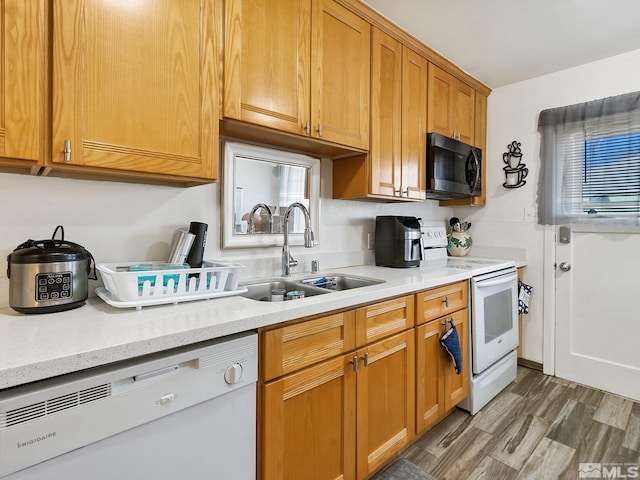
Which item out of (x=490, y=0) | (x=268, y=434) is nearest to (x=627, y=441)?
(x=268, y=434)

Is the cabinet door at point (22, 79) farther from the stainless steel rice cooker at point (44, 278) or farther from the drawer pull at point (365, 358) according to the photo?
the drawer pull at point (365, 358)

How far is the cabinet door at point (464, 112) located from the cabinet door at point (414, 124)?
1.45 ft

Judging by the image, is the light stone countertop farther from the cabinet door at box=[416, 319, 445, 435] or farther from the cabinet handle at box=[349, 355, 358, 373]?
the cabinet door at box=[416, 319, 445, 435]

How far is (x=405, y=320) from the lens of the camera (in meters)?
1.61

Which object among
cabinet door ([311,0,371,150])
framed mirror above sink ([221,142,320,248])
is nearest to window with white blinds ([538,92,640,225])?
cabinet door ([311,0,371,150])

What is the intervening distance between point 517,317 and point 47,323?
9.17 feet

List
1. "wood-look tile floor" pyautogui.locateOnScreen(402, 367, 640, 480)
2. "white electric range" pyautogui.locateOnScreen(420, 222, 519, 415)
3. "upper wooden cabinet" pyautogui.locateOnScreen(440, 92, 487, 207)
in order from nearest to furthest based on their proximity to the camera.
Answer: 1. "wood-look tile floor" pyautogui.locateOnScreen(402, 367, 640, 480)
2. "white electric range" pyautogui.locateOnScreen(420, 222, 519, 415)
3. "upper wooden cabinet" pyautogui.locateOnScreen(440, 92, 487, 207)

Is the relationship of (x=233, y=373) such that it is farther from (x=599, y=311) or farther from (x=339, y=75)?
(x=599, y=311)

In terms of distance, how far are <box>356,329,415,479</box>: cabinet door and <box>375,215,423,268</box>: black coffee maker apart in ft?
2.04

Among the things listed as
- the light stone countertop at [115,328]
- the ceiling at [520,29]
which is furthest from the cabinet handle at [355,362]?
the ceiling at [520,29]

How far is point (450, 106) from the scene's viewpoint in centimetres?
250

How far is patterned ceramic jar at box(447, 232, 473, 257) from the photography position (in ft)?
9.53

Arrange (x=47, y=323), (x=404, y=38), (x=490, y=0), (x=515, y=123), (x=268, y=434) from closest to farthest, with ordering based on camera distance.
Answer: (x=47, y=323)
(x=268, y=434)
(x=490, y=0)
(x=404, y=38)
(x=515, y=123)

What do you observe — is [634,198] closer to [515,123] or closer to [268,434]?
[515,123]
